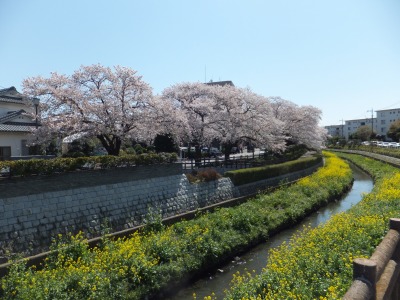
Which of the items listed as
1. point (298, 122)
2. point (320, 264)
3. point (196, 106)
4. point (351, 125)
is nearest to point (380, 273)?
point (320, 264)

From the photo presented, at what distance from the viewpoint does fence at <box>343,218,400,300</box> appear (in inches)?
116

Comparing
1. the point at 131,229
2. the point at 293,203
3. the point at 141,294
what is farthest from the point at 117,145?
A: the point at 141,294

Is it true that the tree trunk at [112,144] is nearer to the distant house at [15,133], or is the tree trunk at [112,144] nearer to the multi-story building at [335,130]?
the distant house at [15,133]

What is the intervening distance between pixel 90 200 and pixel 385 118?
94765mm

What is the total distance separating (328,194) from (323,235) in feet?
40.3

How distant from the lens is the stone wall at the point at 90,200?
9.41 meters

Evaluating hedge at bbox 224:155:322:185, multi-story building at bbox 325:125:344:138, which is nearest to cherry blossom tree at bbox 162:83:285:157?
hedge at bbox 224:155:322:185

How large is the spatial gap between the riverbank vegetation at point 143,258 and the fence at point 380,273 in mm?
5803

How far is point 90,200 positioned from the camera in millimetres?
11789

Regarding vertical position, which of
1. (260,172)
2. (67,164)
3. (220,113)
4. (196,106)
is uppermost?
(196,106)

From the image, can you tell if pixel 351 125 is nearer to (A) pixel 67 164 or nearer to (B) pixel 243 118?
(B) pixel 243 118

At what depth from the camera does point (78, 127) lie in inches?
663

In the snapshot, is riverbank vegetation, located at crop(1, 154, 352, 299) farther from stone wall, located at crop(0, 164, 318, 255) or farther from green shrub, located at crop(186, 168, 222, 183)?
green shrub, located at crop(186, 168, 222, 183)

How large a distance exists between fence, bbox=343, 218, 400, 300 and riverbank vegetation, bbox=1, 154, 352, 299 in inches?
228
